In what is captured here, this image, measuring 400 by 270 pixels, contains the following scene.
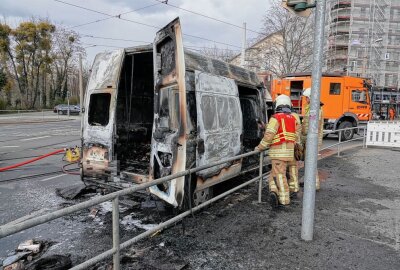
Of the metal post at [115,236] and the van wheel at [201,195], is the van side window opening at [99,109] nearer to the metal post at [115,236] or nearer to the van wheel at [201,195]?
the van wheel at [201,195]

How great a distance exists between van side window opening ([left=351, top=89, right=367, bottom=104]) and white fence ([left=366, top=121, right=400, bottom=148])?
3.58 metres

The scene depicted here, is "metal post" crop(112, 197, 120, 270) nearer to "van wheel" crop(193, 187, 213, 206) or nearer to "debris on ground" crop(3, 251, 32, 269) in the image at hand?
"debris on ground" crop(3, 251, 32, 269)

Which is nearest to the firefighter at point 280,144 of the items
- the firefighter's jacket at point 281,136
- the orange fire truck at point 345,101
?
the firefighter's jacket at point 281,136

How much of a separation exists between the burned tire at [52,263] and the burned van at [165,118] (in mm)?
1360

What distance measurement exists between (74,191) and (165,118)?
2481 mm

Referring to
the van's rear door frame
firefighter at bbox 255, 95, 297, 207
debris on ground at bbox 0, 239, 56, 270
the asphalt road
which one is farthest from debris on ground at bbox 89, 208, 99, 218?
firefighter at bbox 255, 95, 297, 207

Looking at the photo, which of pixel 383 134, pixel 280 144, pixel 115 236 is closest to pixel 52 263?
pixel 115 236

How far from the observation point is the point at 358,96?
52.2ft

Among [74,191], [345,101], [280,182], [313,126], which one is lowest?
[74,191]

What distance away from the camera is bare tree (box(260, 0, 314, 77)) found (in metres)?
27.2

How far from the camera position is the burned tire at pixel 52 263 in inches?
125

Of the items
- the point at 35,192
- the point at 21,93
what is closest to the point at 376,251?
the point at 35,192

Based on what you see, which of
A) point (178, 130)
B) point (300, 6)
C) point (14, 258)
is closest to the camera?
point (14, 258)

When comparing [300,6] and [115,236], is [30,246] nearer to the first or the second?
[115,236]
